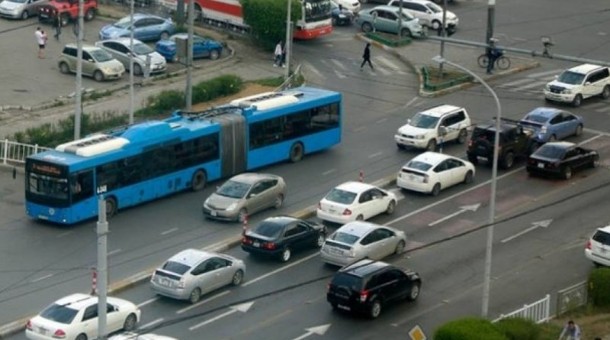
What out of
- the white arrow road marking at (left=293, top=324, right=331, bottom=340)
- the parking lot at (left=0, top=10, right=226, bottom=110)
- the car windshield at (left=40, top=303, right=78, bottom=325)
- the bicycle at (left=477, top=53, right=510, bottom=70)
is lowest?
the parking lot at (left=0, top=10, right=226, bottom=110)

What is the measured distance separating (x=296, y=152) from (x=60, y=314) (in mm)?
20662

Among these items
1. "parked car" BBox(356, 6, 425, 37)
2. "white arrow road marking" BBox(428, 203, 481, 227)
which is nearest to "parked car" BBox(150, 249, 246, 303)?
"white arrow road marking" BBox(428, 203, 481, 227)

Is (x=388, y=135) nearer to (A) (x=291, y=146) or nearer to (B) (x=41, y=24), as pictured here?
(A) (x=291, y=146)

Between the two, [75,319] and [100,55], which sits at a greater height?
[75,319]

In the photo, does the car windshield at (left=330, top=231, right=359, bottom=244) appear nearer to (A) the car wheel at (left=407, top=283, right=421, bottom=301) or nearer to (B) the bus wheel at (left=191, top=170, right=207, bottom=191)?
(A) the car wheel at (left=407, top=283, right=421, bottom=301)

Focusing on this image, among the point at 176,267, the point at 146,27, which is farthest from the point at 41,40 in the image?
the point at 176,267

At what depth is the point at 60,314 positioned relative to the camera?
134 ft

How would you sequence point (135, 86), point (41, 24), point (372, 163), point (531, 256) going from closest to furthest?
point (531, 256) → point (372, 163) → point (135, 86) → point (41, 24)

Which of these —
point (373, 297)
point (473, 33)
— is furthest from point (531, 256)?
point (473, 33)

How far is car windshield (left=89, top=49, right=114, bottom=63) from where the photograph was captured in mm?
70812

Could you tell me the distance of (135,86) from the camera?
229 ft

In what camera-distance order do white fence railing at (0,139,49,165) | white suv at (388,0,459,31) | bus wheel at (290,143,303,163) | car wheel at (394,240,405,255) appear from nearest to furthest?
car wheel at (394,240,405,255) < white fence railing at (0,139,49,165) < bus wheel at (290,143,303,163) < white suv at (388,0,459,31)

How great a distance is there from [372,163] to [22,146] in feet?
43.9

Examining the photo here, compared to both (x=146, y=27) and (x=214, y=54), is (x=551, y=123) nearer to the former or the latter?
(x=214, y=54)
